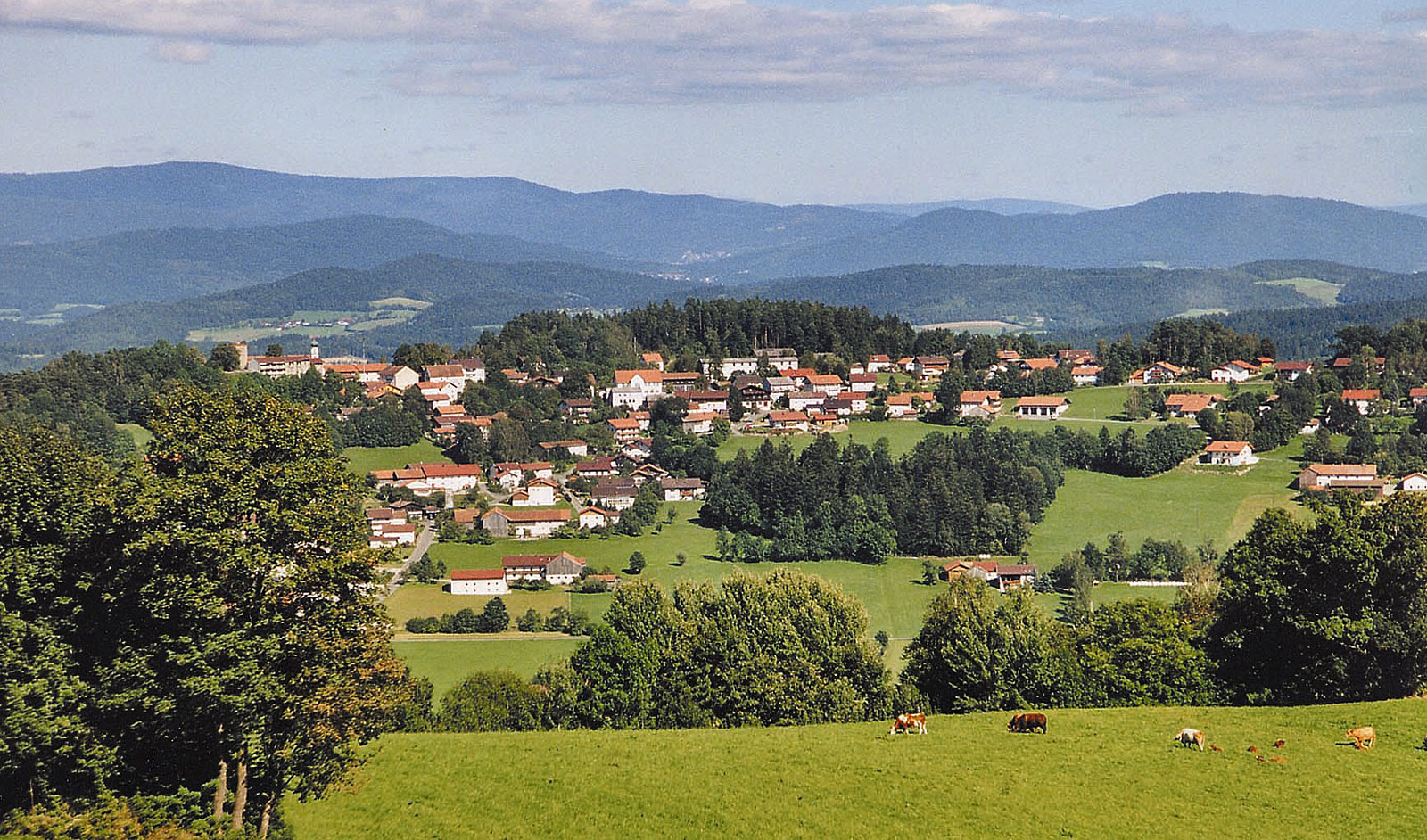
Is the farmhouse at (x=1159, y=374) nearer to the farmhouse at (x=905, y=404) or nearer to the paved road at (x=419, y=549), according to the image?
the farmhouse at (x=905, y=404)

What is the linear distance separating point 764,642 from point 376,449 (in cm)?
8168

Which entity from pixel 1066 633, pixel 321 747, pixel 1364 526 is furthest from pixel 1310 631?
pixel 321 747

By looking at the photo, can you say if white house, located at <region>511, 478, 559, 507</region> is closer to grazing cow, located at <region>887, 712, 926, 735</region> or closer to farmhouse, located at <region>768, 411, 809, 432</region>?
farmhouse, located at <region>768, 411, 809, 432</region>

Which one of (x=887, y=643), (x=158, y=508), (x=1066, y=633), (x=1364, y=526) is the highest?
(x=158, y=508)

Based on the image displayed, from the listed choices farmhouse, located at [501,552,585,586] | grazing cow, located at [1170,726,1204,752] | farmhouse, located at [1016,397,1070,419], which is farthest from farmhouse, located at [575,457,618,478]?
grazing cow, located at [1170,726,1204,752]

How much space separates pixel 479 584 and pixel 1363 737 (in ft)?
185

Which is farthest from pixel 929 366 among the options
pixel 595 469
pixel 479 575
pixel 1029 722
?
pixel 1029 722

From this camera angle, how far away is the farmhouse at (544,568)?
78688 mm

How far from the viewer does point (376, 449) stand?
366ft

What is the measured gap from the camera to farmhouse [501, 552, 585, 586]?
78.7m

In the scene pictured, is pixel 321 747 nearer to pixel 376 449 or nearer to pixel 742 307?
pixel 376 449

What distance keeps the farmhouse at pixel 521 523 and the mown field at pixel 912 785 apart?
61528mm

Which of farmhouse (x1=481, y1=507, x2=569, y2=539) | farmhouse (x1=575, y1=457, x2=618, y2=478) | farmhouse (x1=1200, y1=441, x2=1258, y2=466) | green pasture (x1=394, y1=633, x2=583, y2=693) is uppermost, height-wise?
farmhouse (x1=1200, y1=441, x2=1258, y2=466)

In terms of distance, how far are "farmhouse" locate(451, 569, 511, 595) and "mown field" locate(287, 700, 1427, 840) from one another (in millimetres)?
47072
